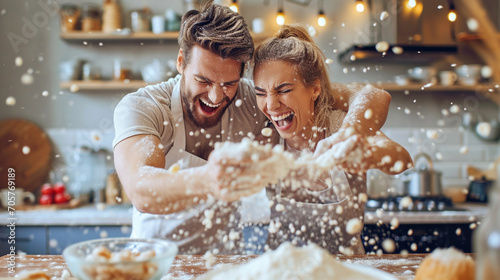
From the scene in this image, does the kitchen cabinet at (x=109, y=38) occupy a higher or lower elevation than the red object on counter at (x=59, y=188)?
higher

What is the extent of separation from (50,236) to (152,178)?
125 centimetres

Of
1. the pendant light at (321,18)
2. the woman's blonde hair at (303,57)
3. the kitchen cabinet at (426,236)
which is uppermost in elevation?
the pendant light at (321,18)

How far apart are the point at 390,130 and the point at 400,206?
51 centimetres

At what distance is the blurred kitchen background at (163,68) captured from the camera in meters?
2.40

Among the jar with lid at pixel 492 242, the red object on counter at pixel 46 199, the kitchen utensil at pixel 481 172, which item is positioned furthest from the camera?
the kitchen utensil at pixel 481 172

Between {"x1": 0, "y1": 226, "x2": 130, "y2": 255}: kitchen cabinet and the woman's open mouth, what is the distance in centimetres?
104

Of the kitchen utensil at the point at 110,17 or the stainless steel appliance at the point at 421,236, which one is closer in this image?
the stainless steel appliance at the point at 421,236

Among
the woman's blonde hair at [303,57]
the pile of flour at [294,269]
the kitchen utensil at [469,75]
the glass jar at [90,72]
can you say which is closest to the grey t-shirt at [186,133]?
the woman's blonde hair at [303,57]

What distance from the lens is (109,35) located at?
239 centimetres

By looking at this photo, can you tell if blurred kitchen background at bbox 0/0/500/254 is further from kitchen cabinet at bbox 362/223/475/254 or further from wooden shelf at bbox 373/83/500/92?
kitchen cabinet at bbox 362/223/475/254

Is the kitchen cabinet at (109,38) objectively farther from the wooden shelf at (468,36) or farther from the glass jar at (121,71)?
the wooden shelf at (468,36)

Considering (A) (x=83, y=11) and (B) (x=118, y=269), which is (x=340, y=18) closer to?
(A) (x=83, y=11)

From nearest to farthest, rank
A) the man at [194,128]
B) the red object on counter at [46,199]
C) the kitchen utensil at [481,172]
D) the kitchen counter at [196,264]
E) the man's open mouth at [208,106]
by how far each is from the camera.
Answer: the kitchen counter at [196,264], the man at [194,128], the man's open mouth at [208,106], the red object on counter at [46,199], the kitchen utensil at [481,172]

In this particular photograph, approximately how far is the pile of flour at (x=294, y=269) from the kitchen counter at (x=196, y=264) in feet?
0.91
